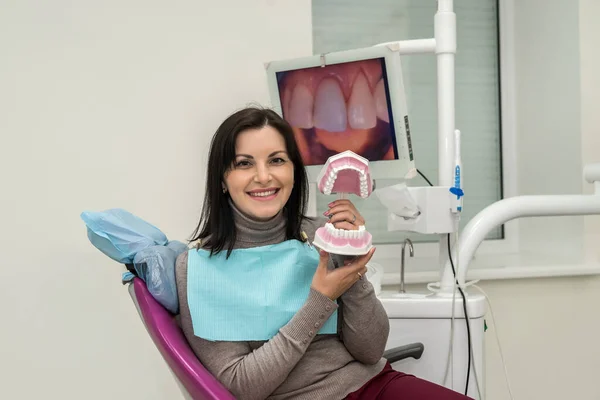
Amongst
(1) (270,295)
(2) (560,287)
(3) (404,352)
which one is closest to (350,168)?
(1) (270,295)

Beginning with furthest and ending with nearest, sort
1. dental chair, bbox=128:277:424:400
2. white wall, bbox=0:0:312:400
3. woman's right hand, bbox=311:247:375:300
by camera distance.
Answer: white wall, bbox=0:0:312:400
woman's right hand, bbox=311:247:375:300
dental chair, bbox=128:277:424:400

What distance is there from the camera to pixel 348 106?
5.51 ft

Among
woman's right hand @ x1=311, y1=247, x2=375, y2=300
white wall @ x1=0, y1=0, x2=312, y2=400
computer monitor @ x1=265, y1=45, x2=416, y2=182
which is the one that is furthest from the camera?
white wall @ x1=0, y1=0, x2=312, y2=400

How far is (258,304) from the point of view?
1.32 m

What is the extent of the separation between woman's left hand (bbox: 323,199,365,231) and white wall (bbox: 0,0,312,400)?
781 mm

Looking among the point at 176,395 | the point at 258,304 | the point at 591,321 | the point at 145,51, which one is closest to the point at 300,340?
the point at 258,304

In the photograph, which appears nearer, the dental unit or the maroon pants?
the maroon pants

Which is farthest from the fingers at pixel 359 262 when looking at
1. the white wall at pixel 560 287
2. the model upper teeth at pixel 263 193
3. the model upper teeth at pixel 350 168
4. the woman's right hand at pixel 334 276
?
the white wall at pixel 560 287

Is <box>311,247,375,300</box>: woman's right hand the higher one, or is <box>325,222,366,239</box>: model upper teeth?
<box>325,222,366,239</box>: model upper teeth

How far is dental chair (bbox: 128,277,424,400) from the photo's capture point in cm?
117

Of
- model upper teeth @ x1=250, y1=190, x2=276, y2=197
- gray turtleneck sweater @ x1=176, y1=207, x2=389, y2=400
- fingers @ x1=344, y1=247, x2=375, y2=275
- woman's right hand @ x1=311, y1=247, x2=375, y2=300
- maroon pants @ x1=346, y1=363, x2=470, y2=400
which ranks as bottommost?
maroon pants @ x1=346, y1=363, x2=470, y2=400

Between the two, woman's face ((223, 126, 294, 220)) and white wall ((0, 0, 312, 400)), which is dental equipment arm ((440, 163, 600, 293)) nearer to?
woman's face ((223, 126, 294, 220))

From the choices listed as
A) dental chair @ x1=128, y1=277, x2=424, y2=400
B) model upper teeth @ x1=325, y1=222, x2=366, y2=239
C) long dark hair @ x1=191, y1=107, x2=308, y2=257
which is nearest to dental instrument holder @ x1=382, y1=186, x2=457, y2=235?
long dark hair @ x1=191, y1=107, x2=308, y2=257

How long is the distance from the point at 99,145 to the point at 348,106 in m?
0.73
